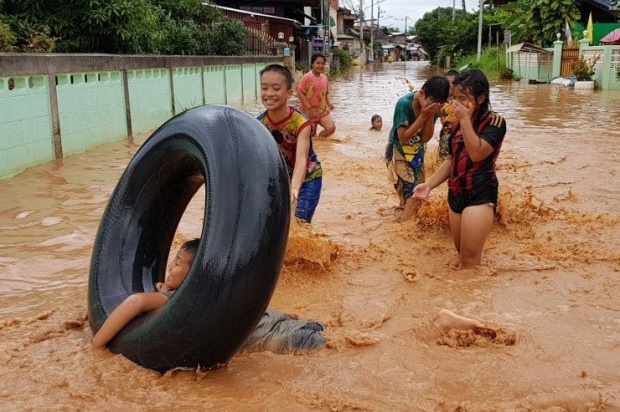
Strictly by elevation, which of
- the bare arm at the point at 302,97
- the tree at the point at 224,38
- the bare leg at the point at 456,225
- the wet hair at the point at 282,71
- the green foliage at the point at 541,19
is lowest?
the bare leg at the point at 456,225

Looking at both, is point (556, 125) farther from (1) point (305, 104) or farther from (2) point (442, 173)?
(2) point (442, 173)

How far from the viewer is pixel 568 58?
91.5ft

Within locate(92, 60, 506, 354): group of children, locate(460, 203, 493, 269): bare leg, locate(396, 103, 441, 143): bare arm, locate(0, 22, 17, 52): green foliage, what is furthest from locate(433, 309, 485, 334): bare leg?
locate(0, 22, 17, 52): green foliage

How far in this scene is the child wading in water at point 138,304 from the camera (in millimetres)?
3064

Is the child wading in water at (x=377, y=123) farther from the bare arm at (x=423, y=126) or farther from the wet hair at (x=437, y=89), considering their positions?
the wet hair at (x=437, y=89)

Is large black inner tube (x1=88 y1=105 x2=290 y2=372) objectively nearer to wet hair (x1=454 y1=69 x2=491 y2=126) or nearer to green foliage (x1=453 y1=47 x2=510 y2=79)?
wet hair (x1=454 y1=69 x2=491 y2=126)

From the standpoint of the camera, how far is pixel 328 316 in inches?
159

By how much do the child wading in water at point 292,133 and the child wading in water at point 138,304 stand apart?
1134mm

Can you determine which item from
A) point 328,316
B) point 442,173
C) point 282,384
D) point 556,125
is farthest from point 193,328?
point 556,125

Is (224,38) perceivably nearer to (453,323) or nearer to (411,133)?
(411,133)

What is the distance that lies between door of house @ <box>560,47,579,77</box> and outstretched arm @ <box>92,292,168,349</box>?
27307mm

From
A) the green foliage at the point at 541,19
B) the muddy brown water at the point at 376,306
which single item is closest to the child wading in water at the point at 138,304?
the muddy brown water at the point at 376,306

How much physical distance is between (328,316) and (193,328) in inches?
57.1

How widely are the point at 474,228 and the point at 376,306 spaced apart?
3.09 feet
